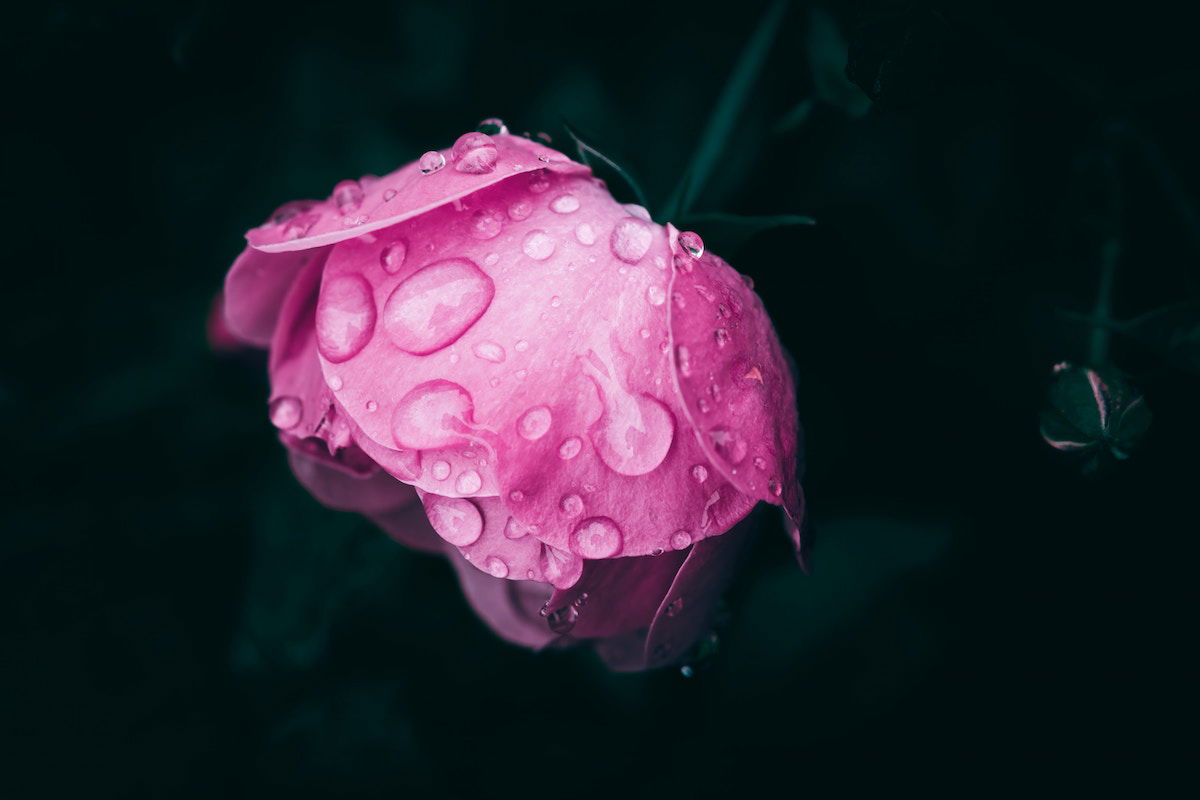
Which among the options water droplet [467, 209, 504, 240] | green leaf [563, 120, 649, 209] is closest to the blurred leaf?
green leaf [563, 120, 649, 209]

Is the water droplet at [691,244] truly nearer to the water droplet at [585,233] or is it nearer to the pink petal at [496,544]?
the water droplet at [585,233]

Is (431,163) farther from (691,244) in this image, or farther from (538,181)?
(691,244)

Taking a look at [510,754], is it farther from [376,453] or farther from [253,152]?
[253,152]

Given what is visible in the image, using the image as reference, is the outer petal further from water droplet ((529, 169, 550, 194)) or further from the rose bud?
the rose bud

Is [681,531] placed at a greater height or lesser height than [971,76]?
lesser

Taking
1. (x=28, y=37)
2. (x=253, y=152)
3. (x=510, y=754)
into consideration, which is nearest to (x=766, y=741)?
(x=510, y=754)

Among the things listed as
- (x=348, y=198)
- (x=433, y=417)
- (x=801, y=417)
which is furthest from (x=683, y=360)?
(x=801, y=417)
